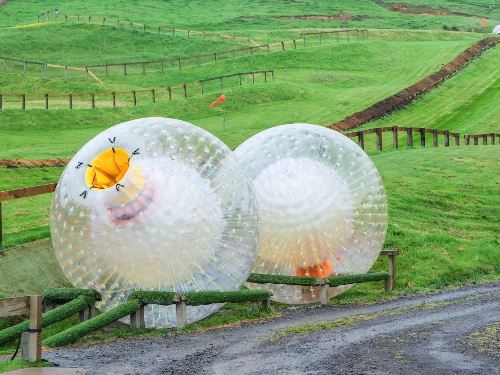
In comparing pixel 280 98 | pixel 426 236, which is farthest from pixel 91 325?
pixel 280 98

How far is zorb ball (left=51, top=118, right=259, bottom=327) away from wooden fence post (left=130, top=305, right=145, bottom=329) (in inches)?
5.9

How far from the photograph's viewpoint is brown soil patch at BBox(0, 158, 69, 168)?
33.3 metres

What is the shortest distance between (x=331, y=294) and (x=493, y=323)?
4554 millimetres

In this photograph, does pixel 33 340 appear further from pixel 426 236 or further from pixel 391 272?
Answer: pixel 426 236

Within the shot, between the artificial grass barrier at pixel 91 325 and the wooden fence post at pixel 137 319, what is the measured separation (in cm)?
23

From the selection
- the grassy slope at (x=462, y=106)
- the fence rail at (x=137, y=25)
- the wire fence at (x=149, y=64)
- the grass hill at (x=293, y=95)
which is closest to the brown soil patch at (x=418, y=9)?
the grass hill at (x=293, y=95)

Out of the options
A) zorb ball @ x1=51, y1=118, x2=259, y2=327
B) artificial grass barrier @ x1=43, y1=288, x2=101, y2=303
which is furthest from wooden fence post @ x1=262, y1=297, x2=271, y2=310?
artificial grass barrier @ x1=43, y1=288, x2=101, y2=303

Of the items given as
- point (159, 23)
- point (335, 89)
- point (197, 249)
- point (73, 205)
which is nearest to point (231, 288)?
point (197, 249)

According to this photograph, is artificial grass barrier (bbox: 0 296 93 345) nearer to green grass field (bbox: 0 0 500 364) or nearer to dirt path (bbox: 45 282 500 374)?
green grass field (bbox: 0 0 500 364)

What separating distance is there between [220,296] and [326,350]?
3.23 m

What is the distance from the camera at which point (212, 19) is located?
121 meters

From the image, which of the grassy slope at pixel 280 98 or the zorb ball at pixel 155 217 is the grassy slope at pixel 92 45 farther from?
the zorb ball at pixel 155 217

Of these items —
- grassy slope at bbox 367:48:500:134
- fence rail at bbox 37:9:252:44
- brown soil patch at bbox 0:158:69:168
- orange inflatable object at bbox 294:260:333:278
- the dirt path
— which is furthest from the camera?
fence rail at bbox 37:9:252:44

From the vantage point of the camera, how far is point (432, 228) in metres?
26.8
